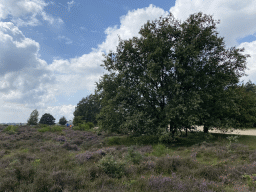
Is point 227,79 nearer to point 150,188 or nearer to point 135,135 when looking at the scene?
point 135,135

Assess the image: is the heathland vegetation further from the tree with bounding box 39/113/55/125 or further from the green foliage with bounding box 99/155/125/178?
the tree with bounding box 39/113/55/125

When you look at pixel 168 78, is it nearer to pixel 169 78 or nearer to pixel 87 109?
pixel 169 78

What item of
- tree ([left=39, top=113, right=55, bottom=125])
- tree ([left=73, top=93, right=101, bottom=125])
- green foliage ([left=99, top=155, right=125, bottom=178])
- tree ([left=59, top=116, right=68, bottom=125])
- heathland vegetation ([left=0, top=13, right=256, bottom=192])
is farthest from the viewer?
tree ([left=59, top=116, right=68, bottom=125])

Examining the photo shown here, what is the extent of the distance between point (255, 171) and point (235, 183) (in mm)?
1874

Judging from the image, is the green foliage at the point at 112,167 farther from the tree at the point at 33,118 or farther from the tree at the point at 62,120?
the tree at the point at 62,120

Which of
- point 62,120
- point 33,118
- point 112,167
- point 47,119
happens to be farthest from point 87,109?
point 112,167

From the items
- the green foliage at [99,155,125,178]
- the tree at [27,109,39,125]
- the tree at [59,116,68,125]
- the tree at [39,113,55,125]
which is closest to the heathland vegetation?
the green foliage at [99,155,125,178]

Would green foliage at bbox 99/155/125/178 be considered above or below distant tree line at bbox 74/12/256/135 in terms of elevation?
below

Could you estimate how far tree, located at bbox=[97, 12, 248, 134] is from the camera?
15094 millimetres

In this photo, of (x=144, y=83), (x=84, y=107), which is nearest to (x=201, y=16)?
(x=144, y=83)

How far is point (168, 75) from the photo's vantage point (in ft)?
54.6

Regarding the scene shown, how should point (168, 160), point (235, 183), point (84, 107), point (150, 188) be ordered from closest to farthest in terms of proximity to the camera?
1. point (150, 188)
2. point (235, 183)
3. point (168, 160)
4. point (84, 107)

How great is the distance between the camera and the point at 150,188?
16.2ft

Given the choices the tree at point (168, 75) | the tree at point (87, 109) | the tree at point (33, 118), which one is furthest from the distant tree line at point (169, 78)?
the tree at point (33, 118)
